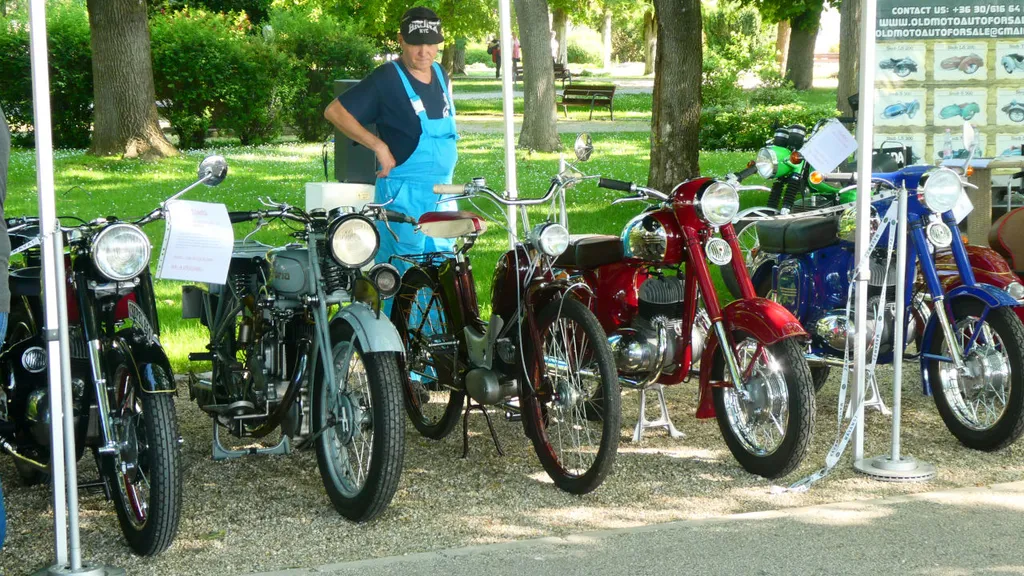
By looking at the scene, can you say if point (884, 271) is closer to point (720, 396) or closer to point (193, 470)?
point (720, 396)

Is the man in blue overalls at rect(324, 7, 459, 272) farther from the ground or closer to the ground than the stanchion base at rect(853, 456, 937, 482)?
farther from the ground

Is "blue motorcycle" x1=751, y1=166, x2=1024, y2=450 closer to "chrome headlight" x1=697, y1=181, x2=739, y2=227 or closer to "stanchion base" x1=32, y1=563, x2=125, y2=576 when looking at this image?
"chrome headlight" x1=697, y1=181, x2=739, y2=227

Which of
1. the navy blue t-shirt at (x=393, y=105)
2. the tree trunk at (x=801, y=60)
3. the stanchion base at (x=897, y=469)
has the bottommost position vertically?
the stanchion base at (x=897, y=469)

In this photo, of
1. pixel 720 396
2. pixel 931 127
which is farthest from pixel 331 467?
pixel 931 127

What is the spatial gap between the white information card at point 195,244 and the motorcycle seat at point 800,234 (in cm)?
279

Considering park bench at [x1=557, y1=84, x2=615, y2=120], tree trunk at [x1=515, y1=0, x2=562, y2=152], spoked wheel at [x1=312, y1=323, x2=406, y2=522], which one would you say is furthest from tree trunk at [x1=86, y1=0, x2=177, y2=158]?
spoked wheel at [x1=312, y1=323, x2=406, y2=522]

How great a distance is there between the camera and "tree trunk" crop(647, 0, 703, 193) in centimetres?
1248

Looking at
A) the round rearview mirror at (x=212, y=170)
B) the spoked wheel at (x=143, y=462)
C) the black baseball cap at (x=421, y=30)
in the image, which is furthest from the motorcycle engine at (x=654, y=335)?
the spoked wheel at (x=143, y=462)

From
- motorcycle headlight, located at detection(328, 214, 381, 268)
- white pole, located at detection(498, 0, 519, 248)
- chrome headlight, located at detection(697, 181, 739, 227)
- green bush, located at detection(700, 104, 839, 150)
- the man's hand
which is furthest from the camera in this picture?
green bush, located at detection(700, 104, 839, 150)

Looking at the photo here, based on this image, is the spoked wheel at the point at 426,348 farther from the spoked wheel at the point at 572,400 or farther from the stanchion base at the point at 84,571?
the stanchion base at the point at 84,571

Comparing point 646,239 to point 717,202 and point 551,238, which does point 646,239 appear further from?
point 551,238

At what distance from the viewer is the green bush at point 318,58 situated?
947 inches

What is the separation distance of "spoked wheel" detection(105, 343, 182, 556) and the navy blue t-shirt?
2.31 m

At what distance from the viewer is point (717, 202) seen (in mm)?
5113
